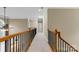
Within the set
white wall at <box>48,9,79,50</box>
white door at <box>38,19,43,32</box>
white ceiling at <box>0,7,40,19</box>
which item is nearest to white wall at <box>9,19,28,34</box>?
white ceiling at <box>0,7,40,19</box>

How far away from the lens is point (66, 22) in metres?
3.61

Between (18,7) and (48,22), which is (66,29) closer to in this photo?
(48,22)

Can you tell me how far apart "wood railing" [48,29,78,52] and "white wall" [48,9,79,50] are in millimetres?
125

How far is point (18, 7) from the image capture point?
11.5 feet

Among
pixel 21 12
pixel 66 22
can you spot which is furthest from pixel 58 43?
pixel 21 12

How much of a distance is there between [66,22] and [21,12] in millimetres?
1158

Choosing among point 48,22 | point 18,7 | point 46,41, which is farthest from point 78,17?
point 18,7

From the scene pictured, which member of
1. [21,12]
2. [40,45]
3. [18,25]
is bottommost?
[40,45]

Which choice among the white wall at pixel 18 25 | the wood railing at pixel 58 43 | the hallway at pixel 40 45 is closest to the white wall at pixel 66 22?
the wood railing at pixel 58 43

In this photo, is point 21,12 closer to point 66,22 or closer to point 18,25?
point 18,25

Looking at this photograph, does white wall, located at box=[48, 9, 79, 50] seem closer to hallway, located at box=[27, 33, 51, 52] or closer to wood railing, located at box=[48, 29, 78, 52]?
wood railing, located at box=[48, 29, 78, 52]

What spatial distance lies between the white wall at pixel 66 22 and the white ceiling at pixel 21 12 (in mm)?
395

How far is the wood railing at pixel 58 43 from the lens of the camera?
374 centimetres
